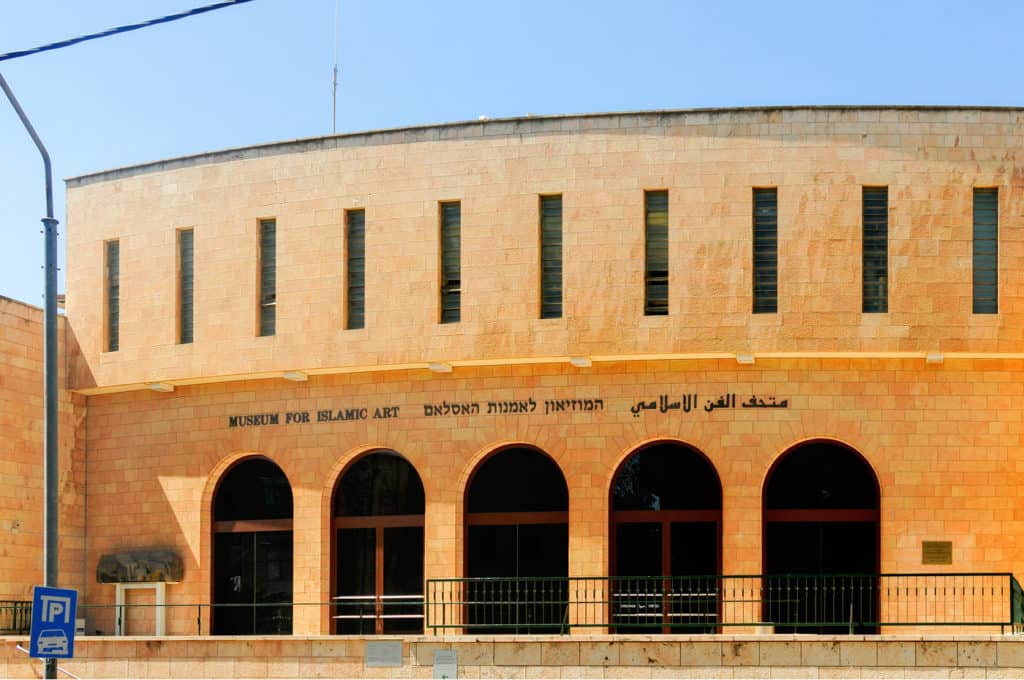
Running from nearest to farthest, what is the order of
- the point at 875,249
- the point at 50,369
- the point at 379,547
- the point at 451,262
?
the point at 50,369
the point at 875,249
the point at 451,262
the point at 379,547

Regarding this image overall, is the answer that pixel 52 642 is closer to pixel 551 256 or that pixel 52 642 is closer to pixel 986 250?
pixel 551 256

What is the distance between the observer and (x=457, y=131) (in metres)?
27.4

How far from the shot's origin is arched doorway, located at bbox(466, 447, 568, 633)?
26.6m

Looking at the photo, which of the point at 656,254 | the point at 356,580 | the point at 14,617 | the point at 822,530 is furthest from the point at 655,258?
the point at 14,617

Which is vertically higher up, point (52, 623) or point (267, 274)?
point (267, 274)

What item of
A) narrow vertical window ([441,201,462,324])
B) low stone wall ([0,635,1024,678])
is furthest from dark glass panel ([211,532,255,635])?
narrow vertical window ([441,201,462,324])

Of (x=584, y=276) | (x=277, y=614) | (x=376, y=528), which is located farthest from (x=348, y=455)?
(x=584, y=276)

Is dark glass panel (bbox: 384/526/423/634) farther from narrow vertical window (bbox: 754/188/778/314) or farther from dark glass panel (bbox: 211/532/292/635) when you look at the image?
narrow vertical window (bbox: 754/188/778/314)

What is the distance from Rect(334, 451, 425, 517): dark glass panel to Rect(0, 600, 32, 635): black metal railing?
232 inches

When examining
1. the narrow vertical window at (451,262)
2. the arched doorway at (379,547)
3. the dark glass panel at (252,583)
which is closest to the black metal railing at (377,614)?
the arched doorway at (379,547)

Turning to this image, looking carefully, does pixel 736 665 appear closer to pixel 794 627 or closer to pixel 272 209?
pixel 794 627

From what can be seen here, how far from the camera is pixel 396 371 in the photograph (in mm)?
27812

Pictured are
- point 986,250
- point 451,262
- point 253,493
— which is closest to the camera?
point 986,250

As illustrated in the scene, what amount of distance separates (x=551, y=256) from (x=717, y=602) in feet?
21.4
